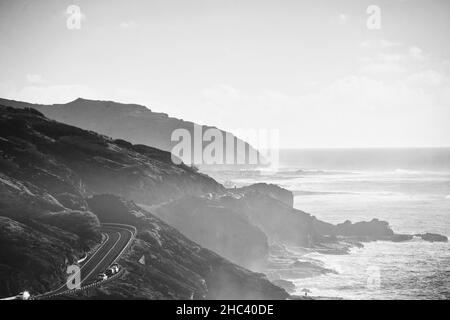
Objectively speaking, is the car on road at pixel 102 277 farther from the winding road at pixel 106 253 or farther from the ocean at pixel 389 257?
the ocean at pixel 389 257

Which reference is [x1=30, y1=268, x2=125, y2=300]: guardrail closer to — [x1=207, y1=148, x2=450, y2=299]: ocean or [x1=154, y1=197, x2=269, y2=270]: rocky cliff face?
[x1=154, y1=197, x2=269, y2=270]: rocky cliff face

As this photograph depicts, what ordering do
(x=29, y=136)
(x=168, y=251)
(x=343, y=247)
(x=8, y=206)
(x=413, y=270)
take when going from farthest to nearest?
(x=343, y=247) → (x=29, y=136) → (x=413, y=270) → (x=168, y=251) → (x=8, y=206)

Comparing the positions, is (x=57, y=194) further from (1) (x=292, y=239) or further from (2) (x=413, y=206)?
(2) (x=413, y=206)

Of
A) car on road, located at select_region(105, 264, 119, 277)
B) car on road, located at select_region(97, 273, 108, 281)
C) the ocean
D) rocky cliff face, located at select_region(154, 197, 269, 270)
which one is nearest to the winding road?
car on road, located at select_region(97, 273, 108, 281)

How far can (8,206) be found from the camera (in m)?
48.9

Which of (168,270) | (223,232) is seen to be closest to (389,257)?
(223,232)

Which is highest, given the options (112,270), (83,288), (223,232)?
(112,270)

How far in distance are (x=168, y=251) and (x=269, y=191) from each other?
54.3 m

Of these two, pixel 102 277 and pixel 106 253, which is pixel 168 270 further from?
pixel 102 277

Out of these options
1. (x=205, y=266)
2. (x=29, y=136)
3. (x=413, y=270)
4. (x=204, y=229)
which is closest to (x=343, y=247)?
(x=413, y=270)

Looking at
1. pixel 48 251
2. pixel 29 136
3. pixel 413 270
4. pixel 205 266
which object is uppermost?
pixel 29 136

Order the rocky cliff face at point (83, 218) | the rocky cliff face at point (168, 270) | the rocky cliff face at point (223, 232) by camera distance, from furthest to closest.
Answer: the rocky cliff face at point (223, 232) → the rocky cliff face at point (168, 270) → the rocky cliff face at point (83, 218)

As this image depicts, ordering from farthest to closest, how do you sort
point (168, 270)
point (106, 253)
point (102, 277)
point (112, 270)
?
point (168, 270)
point (106, 253)
point (112, 270)
point (102, 277)

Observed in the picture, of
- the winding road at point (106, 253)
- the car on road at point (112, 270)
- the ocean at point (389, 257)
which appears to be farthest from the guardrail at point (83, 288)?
the ocean at point (389, 257)
